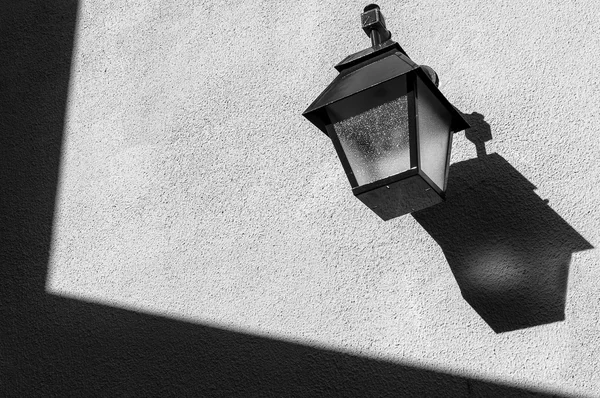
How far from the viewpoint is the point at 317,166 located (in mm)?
2123

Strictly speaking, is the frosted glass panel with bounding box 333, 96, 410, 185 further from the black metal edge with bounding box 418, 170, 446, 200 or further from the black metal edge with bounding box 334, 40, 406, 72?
the black metal edge with bounding box 334, 40, 406, 72

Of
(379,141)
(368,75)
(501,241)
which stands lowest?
(501,241)

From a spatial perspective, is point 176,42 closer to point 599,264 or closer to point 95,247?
point 95,247

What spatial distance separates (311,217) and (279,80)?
49 centimetres

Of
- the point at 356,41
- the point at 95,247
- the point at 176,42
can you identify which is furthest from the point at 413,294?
the point at 176,42

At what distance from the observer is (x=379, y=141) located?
1573 millimetres

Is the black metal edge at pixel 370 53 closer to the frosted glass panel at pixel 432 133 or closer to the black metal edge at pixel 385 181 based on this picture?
the frosted glass panel at pixel 432 133

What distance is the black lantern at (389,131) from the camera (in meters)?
1.55

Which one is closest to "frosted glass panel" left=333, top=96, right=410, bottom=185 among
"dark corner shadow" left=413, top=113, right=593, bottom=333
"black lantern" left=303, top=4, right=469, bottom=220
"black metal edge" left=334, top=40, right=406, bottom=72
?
"black lantern" left=303, top=4, right=469, bottom=220

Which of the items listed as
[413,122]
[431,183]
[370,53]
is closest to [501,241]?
[431,183]

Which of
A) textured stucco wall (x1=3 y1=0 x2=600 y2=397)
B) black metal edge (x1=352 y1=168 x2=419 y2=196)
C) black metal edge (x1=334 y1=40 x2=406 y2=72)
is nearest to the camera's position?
black metal edge (x1=352 y1=168 x2=419 y2=196)

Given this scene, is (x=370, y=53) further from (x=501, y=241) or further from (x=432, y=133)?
(x=501, y=241)

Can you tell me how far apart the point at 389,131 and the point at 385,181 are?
0.11 m

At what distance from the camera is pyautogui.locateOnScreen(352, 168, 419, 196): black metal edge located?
153 centimetres
